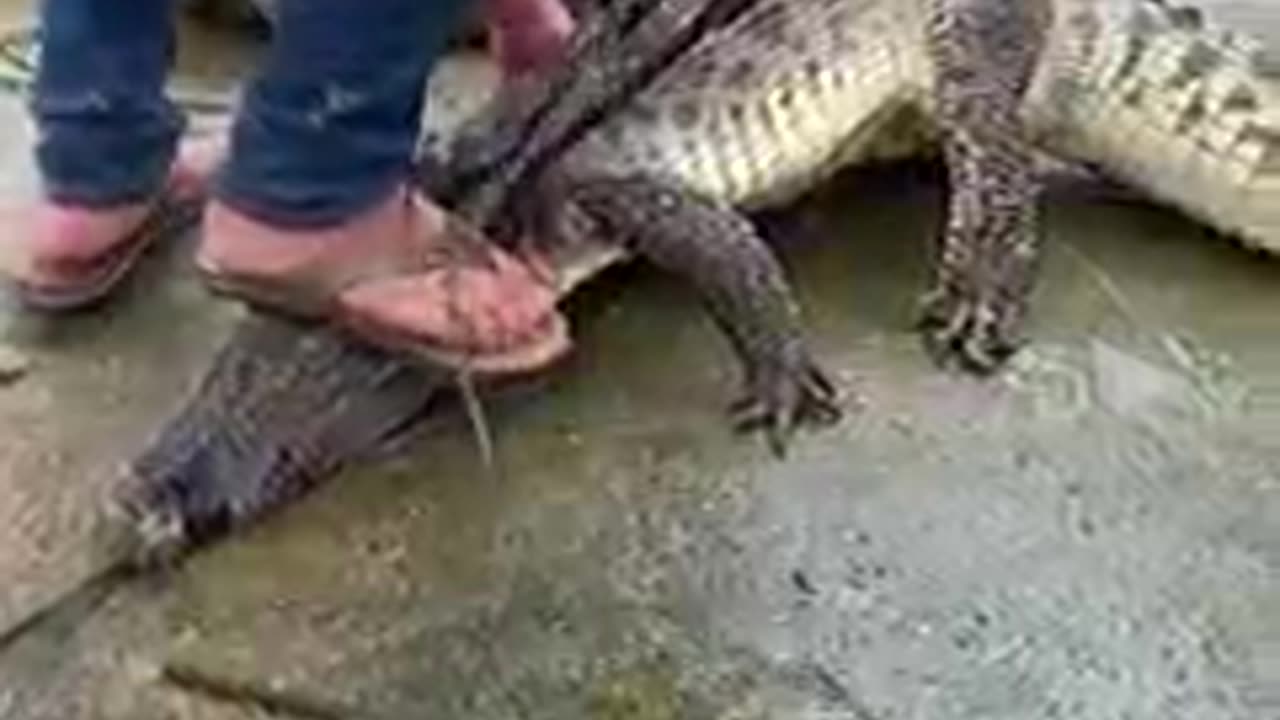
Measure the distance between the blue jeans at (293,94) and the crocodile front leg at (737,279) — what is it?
50 centimetres

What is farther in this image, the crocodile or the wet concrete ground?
the crocodile

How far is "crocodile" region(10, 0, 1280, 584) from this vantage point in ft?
11.7

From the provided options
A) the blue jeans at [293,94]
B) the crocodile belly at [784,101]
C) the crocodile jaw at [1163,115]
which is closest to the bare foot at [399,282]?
the blue jeans at [293,94]

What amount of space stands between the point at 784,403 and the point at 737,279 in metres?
0.20

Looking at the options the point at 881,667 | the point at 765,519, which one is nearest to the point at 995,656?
the point at 881,667

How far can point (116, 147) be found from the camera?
366 centimetres

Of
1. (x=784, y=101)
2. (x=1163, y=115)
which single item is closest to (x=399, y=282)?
(x=784, y=101)

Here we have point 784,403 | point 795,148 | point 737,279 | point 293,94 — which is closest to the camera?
point 293,94

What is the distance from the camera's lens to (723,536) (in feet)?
11.2

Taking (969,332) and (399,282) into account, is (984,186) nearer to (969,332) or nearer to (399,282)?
(969,332)

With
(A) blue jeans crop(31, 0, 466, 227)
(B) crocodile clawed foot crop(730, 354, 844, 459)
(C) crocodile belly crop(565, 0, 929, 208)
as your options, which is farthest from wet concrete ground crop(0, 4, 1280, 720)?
(A) blue jeans crop(31, 0, 466, 227)

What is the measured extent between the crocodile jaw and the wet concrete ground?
161 mm

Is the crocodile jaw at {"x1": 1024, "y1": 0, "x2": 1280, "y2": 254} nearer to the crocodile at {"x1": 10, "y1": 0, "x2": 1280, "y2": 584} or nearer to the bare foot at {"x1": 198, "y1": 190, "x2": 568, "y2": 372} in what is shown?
the crocodile at {"x1": 10, "y1": 0, "x2": 1280, "y2": 584}

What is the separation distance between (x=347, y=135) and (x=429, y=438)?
0.47 metres
